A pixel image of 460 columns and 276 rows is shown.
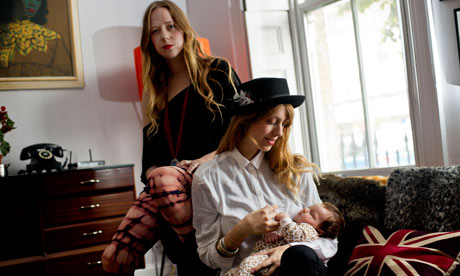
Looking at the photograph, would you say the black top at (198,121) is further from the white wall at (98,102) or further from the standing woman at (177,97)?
the white wall at (98,102)

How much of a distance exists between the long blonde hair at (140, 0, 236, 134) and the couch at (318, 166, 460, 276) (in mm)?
691

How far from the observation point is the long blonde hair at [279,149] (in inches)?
68.9

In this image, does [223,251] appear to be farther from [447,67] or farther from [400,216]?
[447,67]

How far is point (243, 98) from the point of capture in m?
1.76

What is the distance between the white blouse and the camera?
1.64 m

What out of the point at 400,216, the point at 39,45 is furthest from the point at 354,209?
the point at 39,45

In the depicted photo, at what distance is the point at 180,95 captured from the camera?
2248mm

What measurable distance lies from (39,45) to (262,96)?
2.44m

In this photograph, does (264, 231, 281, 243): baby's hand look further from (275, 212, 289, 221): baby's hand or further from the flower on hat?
the flower on hat

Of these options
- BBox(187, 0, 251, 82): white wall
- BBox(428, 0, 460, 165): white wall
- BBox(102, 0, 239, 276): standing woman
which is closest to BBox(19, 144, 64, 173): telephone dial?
BBox(102, 0, 239, 276): standing woman

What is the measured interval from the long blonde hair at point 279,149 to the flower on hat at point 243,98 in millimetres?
43

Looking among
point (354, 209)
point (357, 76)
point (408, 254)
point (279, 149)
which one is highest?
point (357, 76)

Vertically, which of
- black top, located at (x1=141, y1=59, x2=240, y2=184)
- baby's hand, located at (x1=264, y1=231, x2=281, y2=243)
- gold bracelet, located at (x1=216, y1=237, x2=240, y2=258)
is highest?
black top, located at (x1=141, y1=59, x2=240, y2=184)

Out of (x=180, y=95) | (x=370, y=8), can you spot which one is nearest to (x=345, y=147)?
(x=370, y=8)
